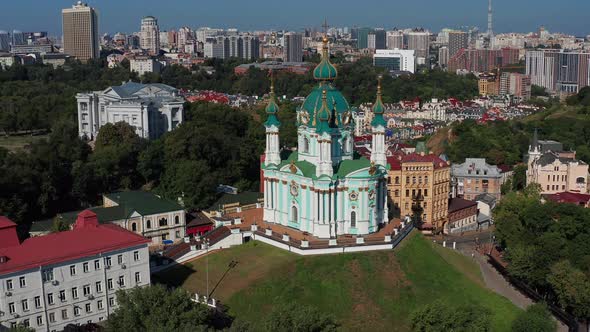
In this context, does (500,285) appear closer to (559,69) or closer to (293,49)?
(559,69)

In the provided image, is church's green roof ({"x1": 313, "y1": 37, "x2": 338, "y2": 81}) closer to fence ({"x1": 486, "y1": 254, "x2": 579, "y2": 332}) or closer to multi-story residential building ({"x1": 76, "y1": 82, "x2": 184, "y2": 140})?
fence ({"x1": 486, "y1": 254, "x2": 579, "y2": 332})

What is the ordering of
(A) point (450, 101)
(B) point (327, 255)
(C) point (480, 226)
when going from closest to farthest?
(B) point (327, 255) < (C) point (480, 226) < (A) point (450, 101)

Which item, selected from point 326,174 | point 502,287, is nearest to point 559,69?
point 502,287

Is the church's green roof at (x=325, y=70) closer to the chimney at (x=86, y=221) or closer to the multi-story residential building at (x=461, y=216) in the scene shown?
the chimney at (x=86, y=221)

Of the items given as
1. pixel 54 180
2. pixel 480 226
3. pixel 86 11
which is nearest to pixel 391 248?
pixel 480 226

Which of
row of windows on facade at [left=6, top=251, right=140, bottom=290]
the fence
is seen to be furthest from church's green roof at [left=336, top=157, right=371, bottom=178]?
row of windows on facade at [left=6, top=251, right=140, bottom=290]

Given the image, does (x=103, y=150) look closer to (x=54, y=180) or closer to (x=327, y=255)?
(x=54, y=180)

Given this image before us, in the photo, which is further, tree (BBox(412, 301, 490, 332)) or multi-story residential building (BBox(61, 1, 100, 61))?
multi-story residential building (BBox(61, 1, 100, 61))
